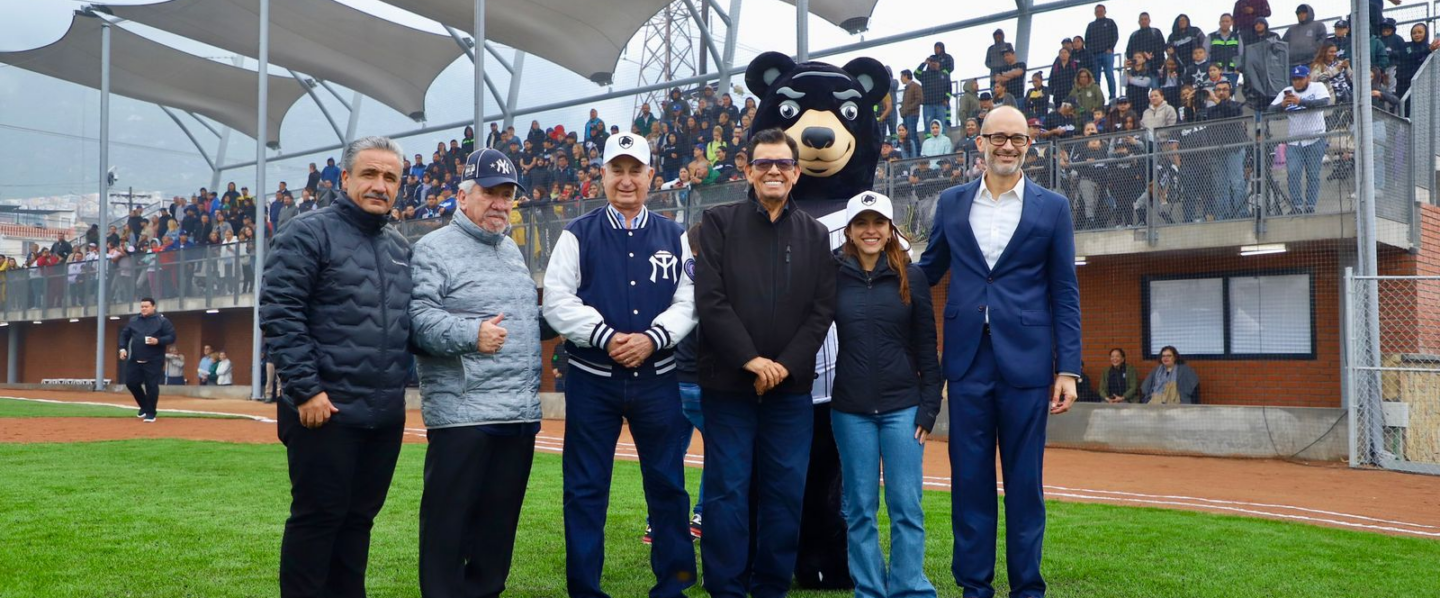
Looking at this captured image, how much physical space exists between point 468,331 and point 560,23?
18112 mm

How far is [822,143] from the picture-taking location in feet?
19.2

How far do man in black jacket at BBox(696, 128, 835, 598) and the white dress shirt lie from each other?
26.0 inches

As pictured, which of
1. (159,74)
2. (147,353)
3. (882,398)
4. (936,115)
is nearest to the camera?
(882,398)

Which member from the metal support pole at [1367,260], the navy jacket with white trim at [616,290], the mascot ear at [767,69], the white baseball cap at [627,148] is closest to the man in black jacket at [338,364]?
the navy jacket with white trim at [616,290]

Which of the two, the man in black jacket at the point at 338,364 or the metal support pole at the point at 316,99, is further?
the metal support pole at the point at 316,99

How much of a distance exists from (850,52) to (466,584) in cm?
1642

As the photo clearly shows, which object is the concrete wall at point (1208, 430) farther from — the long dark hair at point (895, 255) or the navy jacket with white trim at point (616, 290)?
the navy jacket with white trim at point (616, 290)

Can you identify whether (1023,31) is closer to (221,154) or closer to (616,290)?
(616,290)

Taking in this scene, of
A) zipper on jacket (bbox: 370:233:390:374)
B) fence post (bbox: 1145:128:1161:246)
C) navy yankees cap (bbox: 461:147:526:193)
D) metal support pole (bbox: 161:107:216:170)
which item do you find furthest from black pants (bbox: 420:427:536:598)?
metal support pole (bbox: 161:107:216:170)

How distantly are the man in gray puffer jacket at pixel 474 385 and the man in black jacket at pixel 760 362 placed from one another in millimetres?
744

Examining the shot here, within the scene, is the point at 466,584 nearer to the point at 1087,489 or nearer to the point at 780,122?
the point at 780,122

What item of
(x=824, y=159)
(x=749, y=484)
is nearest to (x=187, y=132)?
(x=824, y=159)

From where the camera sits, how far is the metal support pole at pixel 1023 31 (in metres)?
17.7

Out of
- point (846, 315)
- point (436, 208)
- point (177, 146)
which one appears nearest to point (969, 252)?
point (846, 315)
